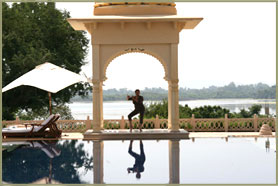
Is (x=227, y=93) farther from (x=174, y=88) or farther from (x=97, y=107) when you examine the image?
(x=97, y=107)

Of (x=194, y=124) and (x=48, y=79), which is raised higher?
(x=48, y=79)

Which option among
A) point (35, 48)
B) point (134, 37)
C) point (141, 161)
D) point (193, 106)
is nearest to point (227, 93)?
point (193, 106)

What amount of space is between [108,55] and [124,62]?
58279 mm

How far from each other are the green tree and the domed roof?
937 cm

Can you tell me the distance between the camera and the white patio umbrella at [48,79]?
57.7ft

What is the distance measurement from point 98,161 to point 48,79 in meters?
6.79

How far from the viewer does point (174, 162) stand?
11703 mm

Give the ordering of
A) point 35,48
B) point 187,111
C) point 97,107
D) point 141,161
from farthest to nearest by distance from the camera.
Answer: point 35,48 < point 187,111 < point 97,107 < point 141,161

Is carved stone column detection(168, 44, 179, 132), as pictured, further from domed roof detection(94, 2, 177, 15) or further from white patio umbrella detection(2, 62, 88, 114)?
white patio umbrella detection(2, 62, 88, 114)

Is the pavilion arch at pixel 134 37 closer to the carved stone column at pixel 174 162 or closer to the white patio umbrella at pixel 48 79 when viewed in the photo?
the white patio umbrella at pixel 48 79

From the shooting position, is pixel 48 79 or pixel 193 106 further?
pixel 193 106

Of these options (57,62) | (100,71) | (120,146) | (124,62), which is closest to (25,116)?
(57,62)

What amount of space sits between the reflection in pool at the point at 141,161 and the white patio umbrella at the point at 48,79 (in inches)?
83.8

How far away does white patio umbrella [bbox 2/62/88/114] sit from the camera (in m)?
17.6
